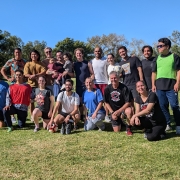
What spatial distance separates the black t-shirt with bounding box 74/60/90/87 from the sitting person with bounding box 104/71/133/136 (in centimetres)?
128

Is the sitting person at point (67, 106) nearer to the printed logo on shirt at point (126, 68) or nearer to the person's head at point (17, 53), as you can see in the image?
the printed logo on shirt at point (126, 68)

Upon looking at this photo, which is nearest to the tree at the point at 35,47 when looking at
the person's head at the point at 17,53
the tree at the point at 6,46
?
the tree at the point at 6,46

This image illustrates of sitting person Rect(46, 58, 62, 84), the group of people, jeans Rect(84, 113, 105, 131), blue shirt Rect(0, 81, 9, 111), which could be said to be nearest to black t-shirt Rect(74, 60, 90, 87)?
the group of people

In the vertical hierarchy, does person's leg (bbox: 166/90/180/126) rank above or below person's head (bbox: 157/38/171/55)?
below

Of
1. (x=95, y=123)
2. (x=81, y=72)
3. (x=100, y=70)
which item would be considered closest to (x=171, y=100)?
(x=95, y=123)

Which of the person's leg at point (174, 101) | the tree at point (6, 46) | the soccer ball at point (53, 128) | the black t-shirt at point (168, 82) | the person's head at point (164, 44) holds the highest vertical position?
the tree at point (6, 46)

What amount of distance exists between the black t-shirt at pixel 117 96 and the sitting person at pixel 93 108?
285mm

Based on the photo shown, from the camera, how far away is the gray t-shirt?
683 cm

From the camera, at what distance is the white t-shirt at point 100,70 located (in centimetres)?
754

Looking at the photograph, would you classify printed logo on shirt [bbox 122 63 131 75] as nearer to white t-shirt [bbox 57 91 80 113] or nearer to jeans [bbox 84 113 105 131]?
jeans [bbox 84 113 105 131]

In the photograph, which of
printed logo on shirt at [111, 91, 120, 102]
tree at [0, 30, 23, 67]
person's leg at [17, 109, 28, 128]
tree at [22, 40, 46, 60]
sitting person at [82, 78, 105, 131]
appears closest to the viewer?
printed logo on shirt at [111, 91, 120, 102]


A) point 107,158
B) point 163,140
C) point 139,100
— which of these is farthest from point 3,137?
point 163,140

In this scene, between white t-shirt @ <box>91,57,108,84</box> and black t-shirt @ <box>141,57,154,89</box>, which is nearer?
black t-shirt @ <box>141,57,154,89</box>

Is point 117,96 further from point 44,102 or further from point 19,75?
point 19,75
